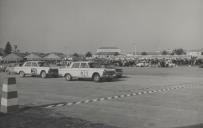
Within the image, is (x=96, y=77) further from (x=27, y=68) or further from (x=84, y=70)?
(x=27, y=68)

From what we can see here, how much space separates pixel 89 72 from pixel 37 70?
25.5 feet

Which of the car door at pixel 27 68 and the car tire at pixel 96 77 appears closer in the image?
the car tire at pixel 96 77

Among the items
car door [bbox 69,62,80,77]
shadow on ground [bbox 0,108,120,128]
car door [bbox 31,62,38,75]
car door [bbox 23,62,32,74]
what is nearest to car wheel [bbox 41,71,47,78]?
car door [bbox 31,62,38,75]

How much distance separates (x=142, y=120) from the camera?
780 centimetres

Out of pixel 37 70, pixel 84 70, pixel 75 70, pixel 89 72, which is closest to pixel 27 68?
pixel 37 70

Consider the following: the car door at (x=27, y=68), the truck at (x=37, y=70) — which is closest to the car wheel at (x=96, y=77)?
the truck at (x=37, y=70)

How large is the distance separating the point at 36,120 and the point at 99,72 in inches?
601

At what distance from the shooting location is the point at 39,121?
7070 mm

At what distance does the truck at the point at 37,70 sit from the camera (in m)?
28.0

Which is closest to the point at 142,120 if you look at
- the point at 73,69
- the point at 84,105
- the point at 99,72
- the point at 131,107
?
the point at 131,107

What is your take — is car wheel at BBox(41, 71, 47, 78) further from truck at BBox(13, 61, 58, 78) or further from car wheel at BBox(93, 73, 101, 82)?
car wheel at BBox(93, 73, 101, 82)

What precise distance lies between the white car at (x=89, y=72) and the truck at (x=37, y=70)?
13.9ft

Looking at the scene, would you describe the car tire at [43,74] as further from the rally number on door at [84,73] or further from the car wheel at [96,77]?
the car wheel at [96,77]

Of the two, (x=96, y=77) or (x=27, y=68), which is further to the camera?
(x=27, y=68)
